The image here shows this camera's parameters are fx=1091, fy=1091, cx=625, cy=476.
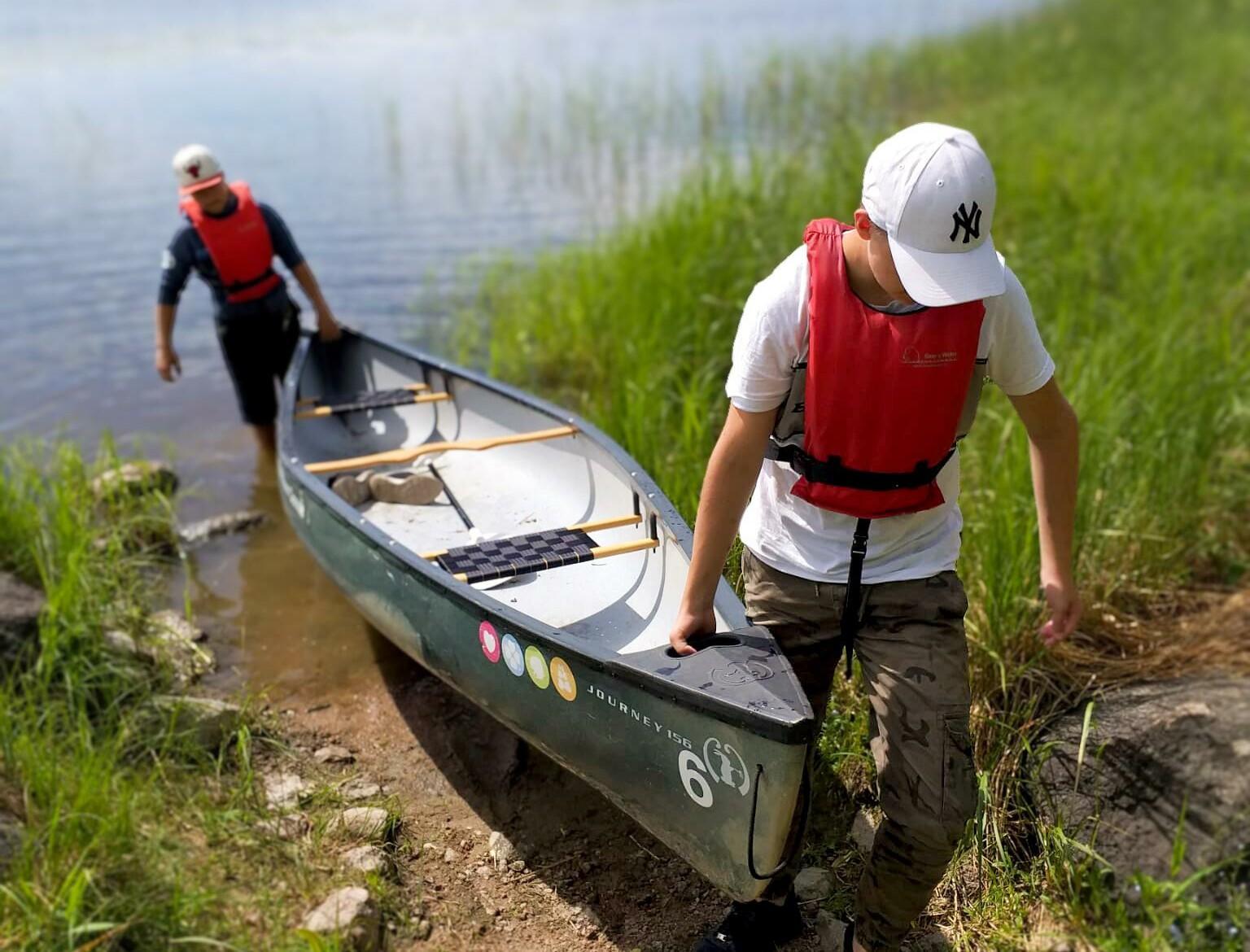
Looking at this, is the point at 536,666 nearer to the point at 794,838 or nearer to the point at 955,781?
the point at 794,838

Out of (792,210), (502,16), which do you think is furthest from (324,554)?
(502,16)

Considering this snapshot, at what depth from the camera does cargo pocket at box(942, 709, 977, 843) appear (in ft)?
7.35

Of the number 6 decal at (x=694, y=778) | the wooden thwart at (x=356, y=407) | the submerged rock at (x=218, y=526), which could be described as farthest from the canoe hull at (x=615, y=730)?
the submerged rock at (x=218, y=526)

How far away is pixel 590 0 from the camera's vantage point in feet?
84.7

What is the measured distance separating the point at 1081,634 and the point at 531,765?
1.79 meters

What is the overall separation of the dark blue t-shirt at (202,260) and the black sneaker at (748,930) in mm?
4052

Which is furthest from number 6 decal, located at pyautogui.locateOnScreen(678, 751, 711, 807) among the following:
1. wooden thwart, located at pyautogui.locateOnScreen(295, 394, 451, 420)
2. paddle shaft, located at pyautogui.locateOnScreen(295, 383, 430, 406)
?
paddle shaft, located at pyautogui.locateOnScreen(295, 383, 430, 406)

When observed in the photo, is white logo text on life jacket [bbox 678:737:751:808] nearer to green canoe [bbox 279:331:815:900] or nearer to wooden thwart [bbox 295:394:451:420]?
green canoe [bbox 279:331:815:900]

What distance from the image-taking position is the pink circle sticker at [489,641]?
305cm

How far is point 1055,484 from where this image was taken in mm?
2369

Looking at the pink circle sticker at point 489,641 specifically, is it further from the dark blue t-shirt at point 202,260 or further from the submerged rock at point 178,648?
the dark blue t-shirt at point 202,260

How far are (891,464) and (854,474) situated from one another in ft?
0.25

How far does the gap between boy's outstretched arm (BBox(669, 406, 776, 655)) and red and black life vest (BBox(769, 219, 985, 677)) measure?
114 mm

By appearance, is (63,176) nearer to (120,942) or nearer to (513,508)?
(513,508)
